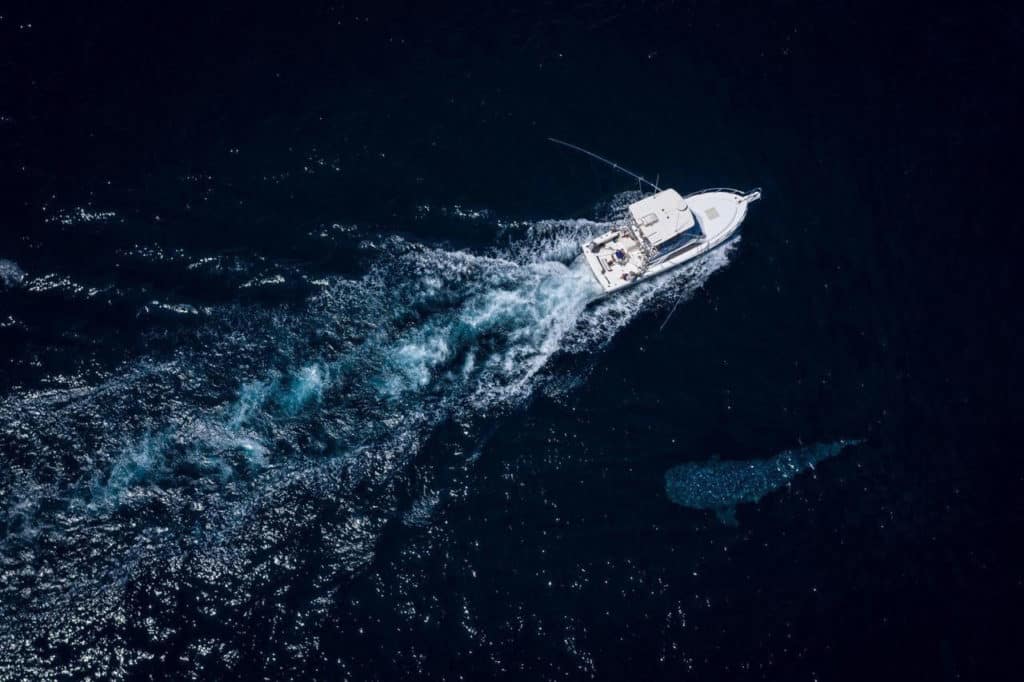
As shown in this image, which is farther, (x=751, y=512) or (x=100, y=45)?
(x=100, y=45)

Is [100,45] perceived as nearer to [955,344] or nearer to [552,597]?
[552,597]

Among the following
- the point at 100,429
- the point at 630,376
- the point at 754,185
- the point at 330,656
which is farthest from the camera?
the point at 754,185

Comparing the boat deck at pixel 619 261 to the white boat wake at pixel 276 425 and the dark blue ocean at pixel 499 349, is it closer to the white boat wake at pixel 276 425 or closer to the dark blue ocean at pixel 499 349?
the white boat wake at pixel 276 425

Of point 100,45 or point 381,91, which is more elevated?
point 100,45

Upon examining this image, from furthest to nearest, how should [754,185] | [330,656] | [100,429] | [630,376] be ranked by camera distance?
[754,185] < [630,376] < [100,429] < [330,656]

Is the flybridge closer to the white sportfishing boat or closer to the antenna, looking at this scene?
the white sportfishing boat

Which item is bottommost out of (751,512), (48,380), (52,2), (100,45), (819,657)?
(819,657)

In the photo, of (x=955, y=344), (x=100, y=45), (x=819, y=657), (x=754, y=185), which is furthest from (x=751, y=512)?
(x=100, y=45)

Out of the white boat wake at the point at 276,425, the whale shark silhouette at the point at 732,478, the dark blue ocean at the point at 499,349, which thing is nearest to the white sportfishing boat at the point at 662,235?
the white boat wake at the point at 276,425
